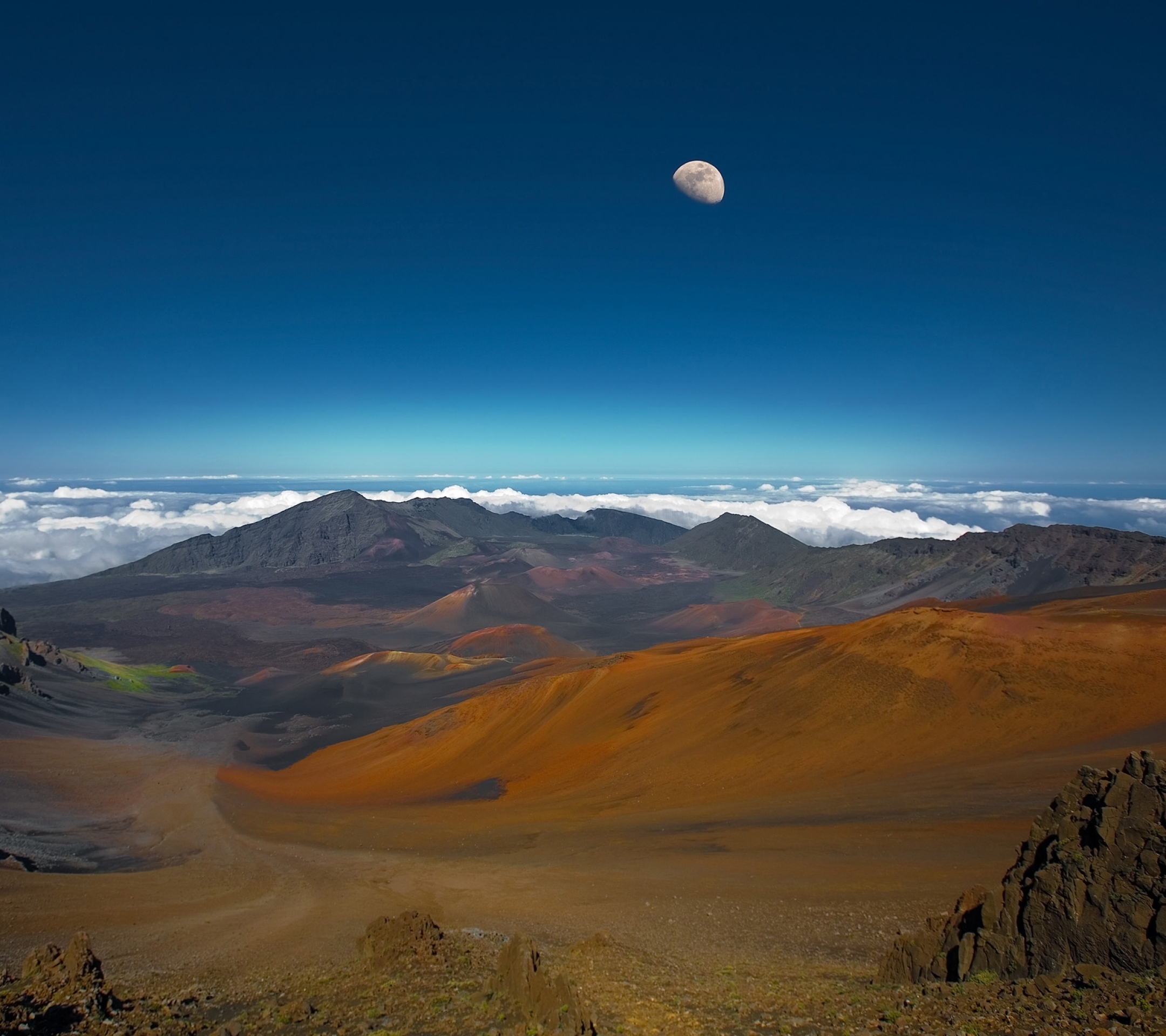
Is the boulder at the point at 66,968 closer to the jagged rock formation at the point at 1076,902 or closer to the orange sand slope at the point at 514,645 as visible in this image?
the jagged rock formation at the point at 1076,902

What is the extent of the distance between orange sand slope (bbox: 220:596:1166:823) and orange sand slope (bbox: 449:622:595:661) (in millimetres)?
44207

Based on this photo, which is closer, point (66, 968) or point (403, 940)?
point (66, 968)

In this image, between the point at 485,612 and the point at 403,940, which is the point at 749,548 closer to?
the point at 485,612

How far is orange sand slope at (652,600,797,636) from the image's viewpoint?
338ft

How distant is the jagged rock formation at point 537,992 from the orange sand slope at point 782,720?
14548 millimetres

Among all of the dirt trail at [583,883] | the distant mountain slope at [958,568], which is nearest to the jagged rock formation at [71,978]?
the dirt trail at [583,883]

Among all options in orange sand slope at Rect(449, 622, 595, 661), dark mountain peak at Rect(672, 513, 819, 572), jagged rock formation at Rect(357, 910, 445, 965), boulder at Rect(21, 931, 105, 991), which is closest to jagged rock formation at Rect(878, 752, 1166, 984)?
jagged rock formation at Rect(357, 910, 445, 965)

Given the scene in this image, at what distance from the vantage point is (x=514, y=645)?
8744cm

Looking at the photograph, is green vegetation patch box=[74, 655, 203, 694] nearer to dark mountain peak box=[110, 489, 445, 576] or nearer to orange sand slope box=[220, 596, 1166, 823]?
orange sand slope box=[220, 596, 1166, 823]

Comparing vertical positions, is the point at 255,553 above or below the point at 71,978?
below

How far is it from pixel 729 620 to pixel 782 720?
84.3 meters

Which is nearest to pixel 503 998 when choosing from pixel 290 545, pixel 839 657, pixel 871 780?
pixel 871 780

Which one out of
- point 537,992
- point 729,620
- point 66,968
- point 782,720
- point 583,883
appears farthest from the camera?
point 729,620

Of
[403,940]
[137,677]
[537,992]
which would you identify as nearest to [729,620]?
[137,677]
